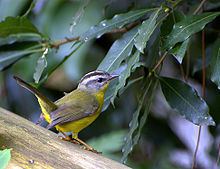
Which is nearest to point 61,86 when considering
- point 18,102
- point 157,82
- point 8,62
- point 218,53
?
point 18,102

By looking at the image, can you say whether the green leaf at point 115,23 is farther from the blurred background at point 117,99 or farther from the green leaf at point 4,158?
the green leaf at point 4,158

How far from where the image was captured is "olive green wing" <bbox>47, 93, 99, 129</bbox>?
9.29 feet

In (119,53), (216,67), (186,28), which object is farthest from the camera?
(119,53)

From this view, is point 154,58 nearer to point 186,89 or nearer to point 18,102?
point 186,89

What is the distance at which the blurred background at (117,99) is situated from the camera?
3.67 meters

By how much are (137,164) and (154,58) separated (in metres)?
1.55

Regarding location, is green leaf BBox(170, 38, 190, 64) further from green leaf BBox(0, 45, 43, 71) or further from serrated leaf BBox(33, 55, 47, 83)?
green leaf BBox(0, 45, 43, 71)

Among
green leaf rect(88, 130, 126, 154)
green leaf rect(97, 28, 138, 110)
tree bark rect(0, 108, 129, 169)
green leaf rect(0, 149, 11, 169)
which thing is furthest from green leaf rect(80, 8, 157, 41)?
green leaf rect(0, 149, 11, 169)

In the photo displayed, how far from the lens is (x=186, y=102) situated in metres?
2.76

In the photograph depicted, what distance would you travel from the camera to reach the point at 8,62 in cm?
340

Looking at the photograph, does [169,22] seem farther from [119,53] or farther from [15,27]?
[15,27]

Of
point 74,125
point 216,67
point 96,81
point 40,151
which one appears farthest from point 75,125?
point 40,151

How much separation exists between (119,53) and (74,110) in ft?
1.34

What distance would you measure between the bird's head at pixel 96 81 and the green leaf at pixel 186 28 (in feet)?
1.47
